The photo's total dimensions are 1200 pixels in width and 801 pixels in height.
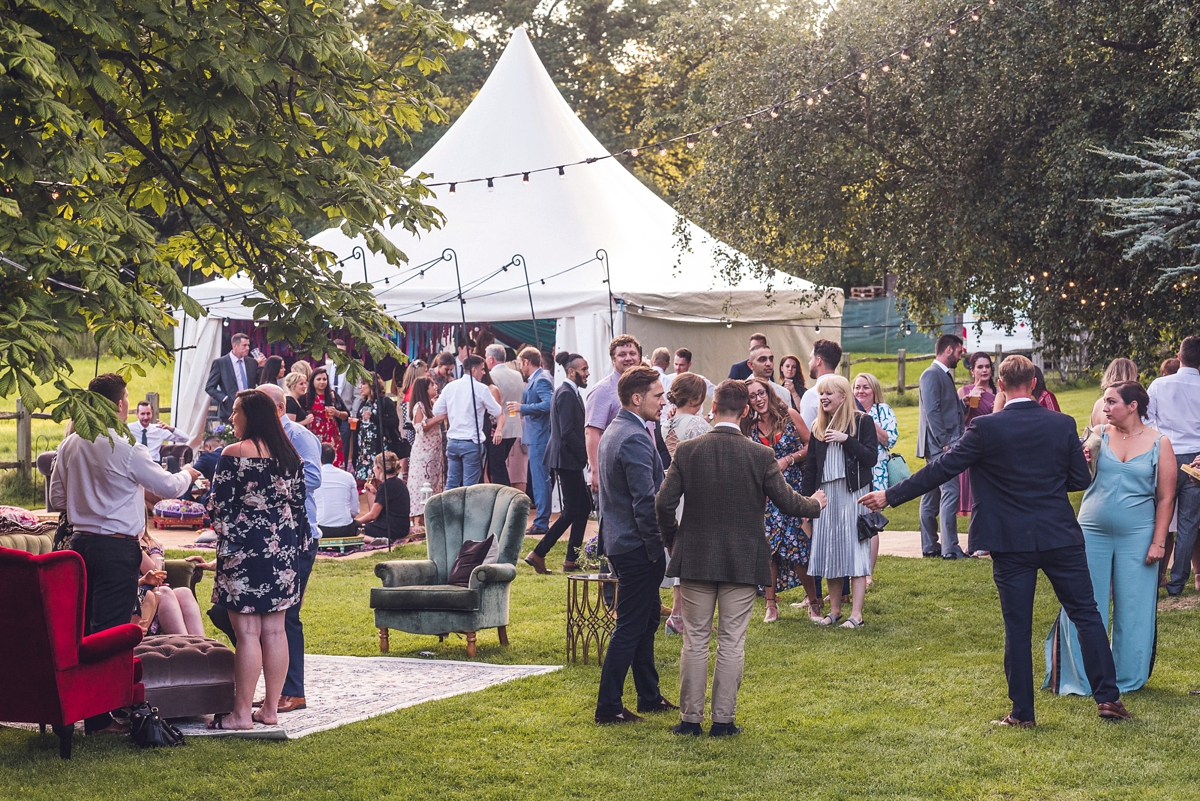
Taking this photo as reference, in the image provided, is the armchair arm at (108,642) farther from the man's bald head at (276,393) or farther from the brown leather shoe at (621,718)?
the brown leather shoe at (621,718)

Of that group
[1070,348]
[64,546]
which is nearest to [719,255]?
[1070,348]

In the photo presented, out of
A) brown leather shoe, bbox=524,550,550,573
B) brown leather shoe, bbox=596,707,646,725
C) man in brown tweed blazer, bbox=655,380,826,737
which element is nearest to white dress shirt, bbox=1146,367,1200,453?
man in brown tweed blazer, bbox=655,380,826,737

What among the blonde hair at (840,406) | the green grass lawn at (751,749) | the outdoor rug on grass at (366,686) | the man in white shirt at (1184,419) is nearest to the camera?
the green grass lawn at (751,749)

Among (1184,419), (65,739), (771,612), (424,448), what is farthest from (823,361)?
(424,448)

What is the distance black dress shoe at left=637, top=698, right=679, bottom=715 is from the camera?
6.65 metres

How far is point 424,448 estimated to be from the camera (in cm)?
1380

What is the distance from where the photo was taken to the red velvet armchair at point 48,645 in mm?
5750

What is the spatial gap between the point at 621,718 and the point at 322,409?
27.1ft

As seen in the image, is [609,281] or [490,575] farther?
[609,281]

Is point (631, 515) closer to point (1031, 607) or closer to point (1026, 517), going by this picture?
point (1026, 517)

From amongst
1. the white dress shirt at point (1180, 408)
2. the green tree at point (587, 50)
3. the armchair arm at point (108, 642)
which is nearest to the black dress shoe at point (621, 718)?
the armchair arm at point (108, 642)

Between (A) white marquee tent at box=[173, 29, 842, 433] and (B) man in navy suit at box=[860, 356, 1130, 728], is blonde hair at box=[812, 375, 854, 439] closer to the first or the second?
(B) man in navy suit at box=[860, 356, 1130, 728]

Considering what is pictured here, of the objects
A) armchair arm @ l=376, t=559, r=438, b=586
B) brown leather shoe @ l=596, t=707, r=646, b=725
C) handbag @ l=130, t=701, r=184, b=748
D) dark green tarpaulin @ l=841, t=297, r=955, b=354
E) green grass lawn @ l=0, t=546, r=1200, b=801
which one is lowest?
green grass lawn @ l=0, t=546, r=1200, b=801

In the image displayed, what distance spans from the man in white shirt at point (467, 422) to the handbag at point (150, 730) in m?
6.67
